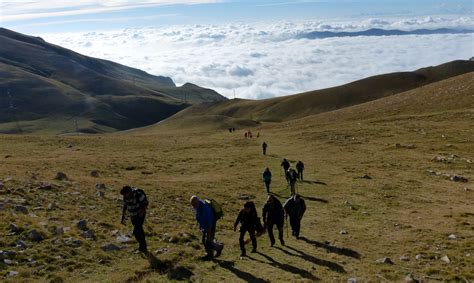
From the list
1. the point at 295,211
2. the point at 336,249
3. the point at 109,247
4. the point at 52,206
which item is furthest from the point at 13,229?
the point at 336,249

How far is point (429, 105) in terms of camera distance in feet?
277

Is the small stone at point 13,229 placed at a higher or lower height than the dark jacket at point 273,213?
higher

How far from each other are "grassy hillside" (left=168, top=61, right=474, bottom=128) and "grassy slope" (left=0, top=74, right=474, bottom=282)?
105 metres

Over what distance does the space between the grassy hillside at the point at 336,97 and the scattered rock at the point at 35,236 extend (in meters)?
140

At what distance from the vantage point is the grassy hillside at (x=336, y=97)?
162 metres

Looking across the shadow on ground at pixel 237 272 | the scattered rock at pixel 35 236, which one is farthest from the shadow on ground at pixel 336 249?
the scattered rock at pixel 35 236

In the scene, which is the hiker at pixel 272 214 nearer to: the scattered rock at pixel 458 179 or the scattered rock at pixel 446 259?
the scattered rock at pixel 446 259

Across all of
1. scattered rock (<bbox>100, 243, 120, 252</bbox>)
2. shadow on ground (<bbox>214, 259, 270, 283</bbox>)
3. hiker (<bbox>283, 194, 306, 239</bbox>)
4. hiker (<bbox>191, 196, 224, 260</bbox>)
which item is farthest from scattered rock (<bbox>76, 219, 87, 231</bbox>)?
hiker (<bbox>283, 194, 306, 239</bbox>)

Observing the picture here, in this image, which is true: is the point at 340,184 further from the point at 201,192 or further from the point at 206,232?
the point at 206,232

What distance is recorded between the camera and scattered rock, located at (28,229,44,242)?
1494 cm

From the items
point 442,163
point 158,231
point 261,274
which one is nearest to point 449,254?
point 261,274

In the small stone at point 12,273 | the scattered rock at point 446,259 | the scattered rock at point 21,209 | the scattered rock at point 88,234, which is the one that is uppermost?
the scattered rock at point 21,209

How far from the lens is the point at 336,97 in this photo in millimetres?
167375

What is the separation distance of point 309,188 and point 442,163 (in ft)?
53.2
